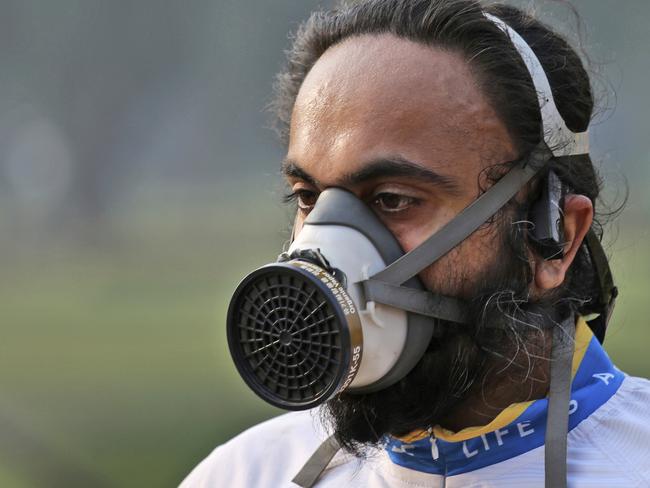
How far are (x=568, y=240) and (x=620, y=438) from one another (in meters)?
0.41

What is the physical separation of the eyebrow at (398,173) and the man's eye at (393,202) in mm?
47

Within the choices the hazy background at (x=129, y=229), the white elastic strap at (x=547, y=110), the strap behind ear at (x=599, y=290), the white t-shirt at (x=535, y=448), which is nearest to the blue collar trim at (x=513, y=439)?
the white t-shirt at (x=535, y=448)

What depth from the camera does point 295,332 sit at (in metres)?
1.87

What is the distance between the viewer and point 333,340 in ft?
6.12

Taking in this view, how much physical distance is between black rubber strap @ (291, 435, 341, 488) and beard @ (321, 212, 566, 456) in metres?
0.13

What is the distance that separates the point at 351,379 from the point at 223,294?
311 cm

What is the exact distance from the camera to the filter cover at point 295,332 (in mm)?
1850

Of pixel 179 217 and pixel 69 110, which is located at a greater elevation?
pixel 69 110

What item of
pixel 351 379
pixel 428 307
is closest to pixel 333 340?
pixel 351 379

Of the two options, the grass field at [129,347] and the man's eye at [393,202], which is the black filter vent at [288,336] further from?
the grass field at [129,347]

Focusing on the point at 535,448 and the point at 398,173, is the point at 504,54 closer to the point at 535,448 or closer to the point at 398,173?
the point at 398,173

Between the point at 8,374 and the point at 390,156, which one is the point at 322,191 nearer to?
the point at 390,156

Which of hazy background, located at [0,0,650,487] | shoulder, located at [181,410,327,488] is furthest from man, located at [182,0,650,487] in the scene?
hazy background, located at [0,0,650,487]

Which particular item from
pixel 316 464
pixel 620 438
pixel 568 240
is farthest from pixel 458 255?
pixel 316 464
